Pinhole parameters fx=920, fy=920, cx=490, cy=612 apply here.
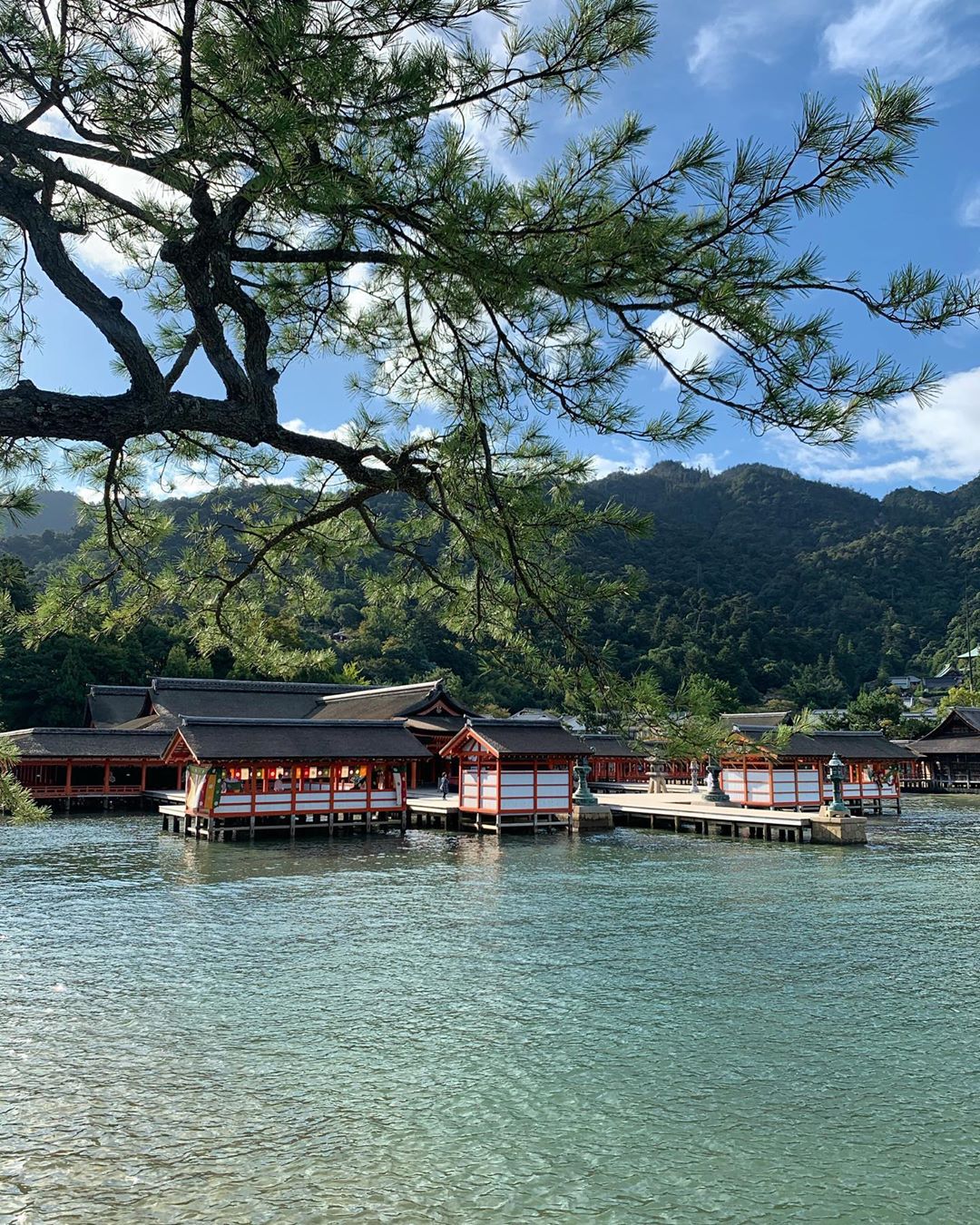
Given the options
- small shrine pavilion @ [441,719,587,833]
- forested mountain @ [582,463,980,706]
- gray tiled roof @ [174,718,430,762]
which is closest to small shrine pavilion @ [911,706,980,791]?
forested mountain @ [582,463,980,706]

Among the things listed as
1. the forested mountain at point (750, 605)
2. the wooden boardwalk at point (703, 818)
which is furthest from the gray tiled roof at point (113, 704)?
the wooden boardwalk at point (703, 818)

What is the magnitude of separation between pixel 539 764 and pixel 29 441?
2158 cm

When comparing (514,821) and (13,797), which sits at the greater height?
(13,797)

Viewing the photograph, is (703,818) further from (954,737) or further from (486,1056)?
(954,737)

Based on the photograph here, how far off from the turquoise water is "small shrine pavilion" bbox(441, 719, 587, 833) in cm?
955

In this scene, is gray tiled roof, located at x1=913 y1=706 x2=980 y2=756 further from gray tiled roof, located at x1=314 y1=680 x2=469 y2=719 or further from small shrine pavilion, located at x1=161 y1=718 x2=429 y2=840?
small shrine pavilion, located at x1=161 y1=718 x2=429 y2=840

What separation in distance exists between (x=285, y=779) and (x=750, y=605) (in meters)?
58.2

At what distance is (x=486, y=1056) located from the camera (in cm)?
720

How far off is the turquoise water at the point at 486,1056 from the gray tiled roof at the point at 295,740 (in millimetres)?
7210

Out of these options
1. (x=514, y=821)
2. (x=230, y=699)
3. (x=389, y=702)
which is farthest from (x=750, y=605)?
(x=514, y=821)

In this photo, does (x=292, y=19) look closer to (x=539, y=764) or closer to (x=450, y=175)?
(x=450, y=175)

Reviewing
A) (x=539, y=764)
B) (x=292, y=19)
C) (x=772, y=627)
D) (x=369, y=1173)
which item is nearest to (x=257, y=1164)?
(x=369, y=1173)

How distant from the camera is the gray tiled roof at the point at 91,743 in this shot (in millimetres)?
27656

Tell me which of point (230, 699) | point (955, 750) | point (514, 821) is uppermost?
point (230, 699)
